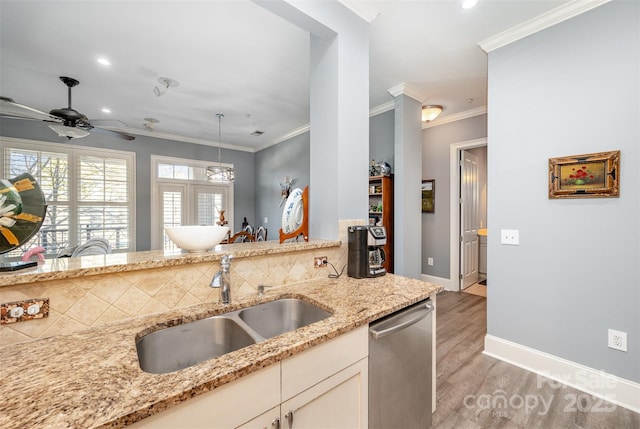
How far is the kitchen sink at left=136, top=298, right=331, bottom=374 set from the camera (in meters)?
1.01

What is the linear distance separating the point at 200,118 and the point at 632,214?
17.0 ft

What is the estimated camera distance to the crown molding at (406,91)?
3.18m

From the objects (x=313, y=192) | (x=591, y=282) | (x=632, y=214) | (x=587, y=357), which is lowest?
(x=587, y=357)

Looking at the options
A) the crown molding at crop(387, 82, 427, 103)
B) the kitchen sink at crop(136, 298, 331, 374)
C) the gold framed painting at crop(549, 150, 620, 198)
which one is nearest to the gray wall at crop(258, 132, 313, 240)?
the crown molding at crop(387, 82, 427, 103)

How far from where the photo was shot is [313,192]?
1.96m

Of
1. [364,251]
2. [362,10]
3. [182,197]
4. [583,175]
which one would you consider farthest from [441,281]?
[182,197]

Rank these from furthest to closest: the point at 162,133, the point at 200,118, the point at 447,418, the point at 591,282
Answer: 1. the point at 162,133
2. the point at 200,118
3. the point at 591,282
4. the point at 447,418

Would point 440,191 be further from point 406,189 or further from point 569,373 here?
point 569,373

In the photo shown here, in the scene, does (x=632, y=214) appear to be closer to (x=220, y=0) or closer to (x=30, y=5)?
(x=220, y=0)

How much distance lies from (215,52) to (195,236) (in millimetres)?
2199

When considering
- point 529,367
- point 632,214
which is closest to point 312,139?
point 632,214

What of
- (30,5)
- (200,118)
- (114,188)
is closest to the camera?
(30,5)

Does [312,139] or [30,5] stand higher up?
[30,5]

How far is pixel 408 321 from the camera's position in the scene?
1232mm
